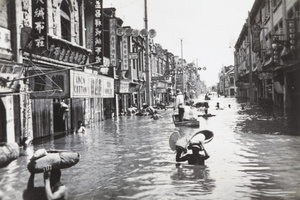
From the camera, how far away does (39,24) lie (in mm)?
15117

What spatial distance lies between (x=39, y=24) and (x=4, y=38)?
1.87m

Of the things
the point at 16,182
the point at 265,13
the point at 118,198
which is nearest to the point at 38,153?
the point at 118,198

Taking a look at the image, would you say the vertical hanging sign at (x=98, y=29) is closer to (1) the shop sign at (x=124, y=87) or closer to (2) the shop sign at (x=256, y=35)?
(1) the shop sign at (x=124, y=87)

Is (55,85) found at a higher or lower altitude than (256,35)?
lower

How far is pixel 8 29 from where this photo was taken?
46.9 feet

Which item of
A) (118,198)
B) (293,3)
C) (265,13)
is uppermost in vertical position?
(265,13)

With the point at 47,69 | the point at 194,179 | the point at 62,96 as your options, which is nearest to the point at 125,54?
the point at 47,69

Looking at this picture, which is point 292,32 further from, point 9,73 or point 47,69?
point 9,73

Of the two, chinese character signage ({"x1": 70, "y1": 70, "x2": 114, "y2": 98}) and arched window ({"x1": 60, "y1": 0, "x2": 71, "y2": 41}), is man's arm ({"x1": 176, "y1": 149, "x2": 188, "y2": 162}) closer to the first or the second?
chinese character signage ({"x1": 70, "y1": 70, "x2": 114, "y2": 98})

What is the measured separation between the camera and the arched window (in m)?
21.7

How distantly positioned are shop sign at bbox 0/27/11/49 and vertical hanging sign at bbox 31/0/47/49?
3.58 ft

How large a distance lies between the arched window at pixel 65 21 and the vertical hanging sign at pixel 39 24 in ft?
20.2

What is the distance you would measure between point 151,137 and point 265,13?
104 ft

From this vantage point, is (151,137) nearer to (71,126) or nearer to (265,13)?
(71,126)
